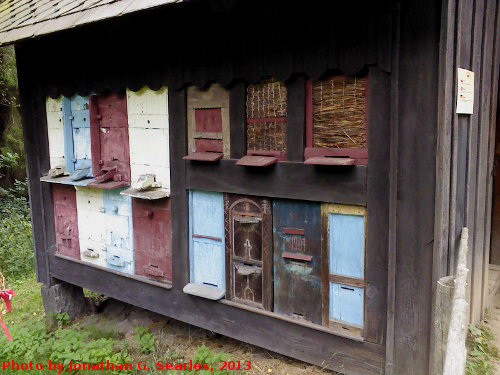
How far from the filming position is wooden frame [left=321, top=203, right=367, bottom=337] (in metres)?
3.03

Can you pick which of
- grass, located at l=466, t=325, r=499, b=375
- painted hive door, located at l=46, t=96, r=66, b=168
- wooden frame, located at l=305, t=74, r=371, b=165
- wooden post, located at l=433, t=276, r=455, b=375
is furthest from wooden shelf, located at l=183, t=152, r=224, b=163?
grass, located at l=466, t=325, r=499, b=375

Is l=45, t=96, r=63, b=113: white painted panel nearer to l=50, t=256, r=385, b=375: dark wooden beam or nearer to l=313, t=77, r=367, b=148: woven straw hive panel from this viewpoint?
l=50, t=256, r=385, b=375: dark wooden beam

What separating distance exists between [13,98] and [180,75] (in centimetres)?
791

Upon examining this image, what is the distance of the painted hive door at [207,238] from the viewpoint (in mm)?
3756

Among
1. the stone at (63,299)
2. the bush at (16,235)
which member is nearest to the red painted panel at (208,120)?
the stone at (63,299)

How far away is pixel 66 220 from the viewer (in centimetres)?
519

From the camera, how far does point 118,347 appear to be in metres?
4.81

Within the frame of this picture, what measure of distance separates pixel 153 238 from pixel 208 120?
4.28 feet

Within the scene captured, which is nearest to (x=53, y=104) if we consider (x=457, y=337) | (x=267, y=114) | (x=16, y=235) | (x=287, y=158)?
(x=267, y=114)

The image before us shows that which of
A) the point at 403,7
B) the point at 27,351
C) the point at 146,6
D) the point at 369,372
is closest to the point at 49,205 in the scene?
the point at 27,351

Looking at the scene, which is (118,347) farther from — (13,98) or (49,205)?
(13,98)

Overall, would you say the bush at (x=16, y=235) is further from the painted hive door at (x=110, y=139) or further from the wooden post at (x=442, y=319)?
the wooden post at (x=442, y=319)

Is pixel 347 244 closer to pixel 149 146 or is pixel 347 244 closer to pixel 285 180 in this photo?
pixel 285 180

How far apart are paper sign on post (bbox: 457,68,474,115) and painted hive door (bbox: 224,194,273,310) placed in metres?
1.46
